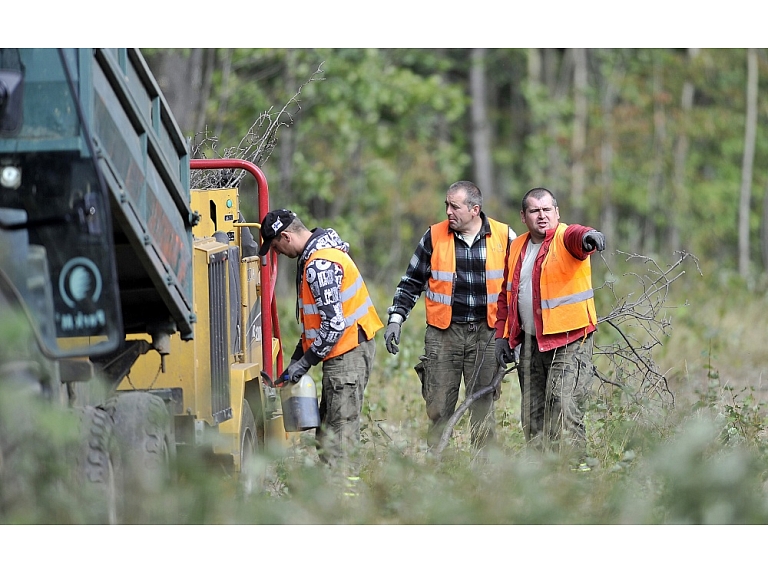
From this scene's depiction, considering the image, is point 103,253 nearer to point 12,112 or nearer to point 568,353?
point 12,112

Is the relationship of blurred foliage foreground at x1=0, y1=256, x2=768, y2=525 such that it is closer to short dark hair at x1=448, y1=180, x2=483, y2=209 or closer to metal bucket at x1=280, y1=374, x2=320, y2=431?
metal bucket at x1=280, y1=374, x2=320, y2=431

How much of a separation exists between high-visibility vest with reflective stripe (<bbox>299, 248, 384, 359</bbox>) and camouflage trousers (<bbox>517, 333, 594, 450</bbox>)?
99cm

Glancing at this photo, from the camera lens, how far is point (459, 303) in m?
7.54

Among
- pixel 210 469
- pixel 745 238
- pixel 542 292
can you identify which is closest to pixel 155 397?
pixel 210 469

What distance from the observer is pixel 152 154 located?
557cm

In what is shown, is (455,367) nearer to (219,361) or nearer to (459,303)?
(459,303)

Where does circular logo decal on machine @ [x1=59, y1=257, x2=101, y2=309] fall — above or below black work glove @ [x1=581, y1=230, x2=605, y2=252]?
below

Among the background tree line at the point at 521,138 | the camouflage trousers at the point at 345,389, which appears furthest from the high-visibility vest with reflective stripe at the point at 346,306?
the background tree line at the point at 521,138

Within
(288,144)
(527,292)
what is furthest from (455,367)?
(288,144)

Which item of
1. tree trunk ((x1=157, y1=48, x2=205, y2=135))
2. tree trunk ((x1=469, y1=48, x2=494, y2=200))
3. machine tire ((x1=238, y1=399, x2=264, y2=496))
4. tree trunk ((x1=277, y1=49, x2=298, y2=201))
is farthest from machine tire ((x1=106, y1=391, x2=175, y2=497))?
tree trunk ((x1=469, y1=48, x2=494, y2=200))

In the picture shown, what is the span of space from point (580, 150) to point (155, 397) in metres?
25.6

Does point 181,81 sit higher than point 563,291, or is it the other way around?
point 181,81

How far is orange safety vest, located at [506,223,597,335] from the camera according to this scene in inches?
265

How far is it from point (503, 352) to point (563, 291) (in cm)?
59
